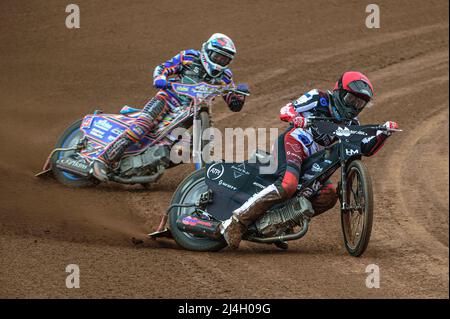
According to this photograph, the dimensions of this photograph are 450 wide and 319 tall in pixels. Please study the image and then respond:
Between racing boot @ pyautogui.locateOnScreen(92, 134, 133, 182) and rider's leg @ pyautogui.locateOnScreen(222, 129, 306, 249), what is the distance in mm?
3109

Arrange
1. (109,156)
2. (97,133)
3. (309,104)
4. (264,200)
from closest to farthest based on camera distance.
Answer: (264,200) < (309,104) < (109,156) < (97,133)

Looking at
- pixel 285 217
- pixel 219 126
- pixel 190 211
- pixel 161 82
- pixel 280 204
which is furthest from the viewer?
pixel 219 126

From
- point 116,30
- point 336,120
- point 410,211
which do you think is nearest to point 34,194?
point 336,120

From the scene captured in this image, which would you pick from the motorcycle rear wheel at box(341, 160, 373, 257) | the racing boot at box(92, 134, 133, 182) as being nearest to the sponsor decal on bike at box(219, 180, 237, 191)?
the motorcycle rear wheel at box(341, 160, 373, 257)

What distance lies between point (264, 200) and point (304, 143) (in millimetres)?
770

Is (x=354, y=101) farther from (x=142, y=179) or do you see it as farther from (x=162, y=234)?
(x=142, y=179)

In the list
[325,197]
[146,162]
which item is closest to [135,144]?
[146,162]

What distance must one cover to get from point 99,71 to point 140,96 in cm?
152

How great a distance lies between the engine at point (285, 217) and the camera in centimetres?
944

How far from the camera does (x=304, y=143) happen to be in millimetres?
9633

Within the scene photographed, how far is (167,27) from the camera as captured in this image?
20109 mm

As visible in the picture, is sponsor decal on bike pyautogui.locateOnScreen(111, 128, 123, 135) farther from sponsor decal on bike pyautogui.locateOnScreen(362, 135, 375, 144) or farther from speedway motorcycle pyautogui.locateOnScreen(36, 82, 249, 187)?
sponsor decal on bike pyautogui.locateOnScreen(362, 135, 375, 144)

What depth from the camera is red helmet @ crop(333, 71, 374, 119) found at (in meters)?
9.58
